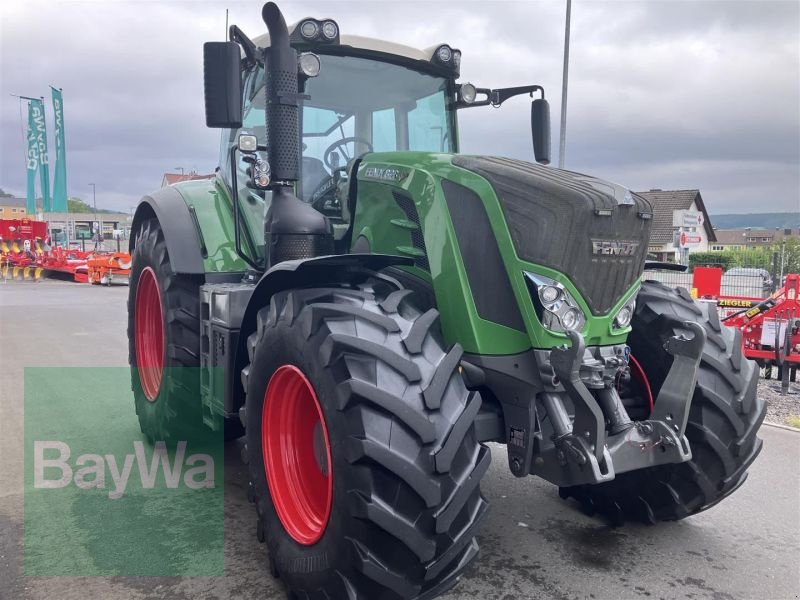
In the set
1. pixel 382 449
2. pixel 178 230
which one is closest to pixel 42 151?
pixel 178 230

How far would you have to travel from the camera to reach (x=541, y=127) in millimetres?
4566

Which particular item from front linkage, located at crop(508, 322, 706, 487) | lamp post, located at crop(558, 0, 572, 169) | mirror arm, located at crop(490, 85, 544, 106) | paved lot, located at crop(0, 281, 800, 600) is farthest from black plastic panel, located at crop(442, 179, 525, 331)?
lamp post, located at crop(558, 0, 572, 169)

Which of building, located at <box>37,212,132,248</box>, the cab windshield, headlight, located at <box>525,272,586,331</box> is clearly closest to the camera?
headlight, located at <box>525,272,586,331</box>

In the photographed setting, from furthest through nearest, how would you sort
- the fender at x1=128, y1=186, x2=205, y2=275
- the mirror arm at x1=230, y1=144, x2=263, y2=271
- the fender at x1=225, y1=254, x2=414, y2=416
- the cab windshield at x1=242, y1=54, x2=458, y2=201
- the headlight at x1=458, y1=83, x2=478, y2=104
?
the headlight at x1=458, y1=83, x2=478, y2=104, the fender at x1=128, y1=186, x2=205, y2=275, the mirror arm at x1=230, y1=144, x2=263, y2=271, the cab windshield at x1=242, y1=54, x2=458, y2=201, the fender at x1=225, y1=254, x2=414, y2=416

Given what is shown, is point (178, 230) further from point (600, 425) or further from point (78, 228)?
point (78, 228)

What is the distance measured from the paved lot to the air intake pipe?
1528mm

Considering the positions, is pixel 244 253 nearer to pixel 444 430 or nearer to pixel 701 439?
pixel 444 430

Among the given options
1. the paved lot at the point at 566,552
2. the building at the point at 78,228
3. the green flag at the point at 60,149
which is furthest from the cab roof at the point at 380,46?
the green flag at the point at 60,149

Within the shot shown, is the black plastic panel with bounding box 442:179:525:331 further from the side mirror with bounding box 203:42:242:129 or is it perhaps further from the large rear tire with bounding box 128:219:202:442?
the large rear tire with bounding box 128:219:202:442

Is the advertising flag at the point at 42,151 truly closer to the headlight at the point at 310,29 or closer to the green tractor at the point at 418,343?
the green tractor at the point at 418,343

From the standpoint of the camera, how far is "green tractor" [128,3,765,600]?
2.41 metres

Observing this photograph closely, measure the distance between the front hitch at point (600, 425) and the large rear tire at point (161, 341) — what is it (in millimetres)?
2460

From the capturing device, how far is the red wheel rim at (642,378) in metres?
3.46

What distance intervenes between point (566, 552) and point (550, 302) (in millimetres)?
1425
